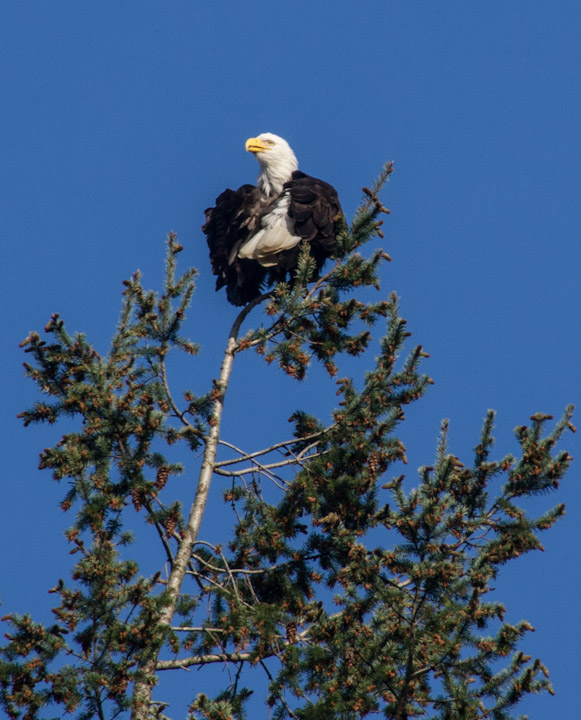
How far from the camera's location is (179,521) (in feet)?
24.6

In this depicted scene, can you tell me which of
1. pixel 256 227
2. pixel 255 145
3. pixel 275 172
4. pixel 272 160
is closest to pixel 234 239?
pixel 256 227

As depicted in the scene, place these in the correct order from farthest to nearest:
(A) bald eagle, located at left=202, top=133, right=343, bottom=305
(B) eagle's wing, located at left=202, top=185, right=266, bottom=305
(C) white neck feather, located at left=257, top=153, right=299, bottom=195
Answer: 1. (C) white neck feather, located at left=257, top=153, right=299, bottom=195
2. (B) eagle's wing, located at left=202, top=185, right=266, bottom=305
3. (A) bald eagle, located at left=202, top=133, right=343, bottom=305

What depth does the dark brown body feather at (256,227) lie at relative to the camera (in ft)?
31.1

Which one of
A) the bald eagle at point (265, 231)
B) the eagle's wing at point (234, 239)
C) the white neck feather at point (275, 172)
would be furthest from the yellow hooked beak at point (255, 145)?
the eagle's wing at point (234, 239)

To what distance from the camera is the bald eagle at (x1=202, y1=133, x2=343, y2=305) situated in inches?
373

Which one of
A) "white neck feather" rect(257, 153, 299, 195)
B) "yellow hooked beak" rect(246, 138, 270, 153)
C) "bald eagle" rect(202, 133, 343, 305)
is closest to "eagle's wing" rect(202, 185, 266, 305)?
"bald eagle" rect(202, 133, 343, 305)

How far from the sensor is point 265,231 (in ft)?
31.7

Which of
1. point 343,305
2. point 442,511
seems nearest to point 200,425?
point 343,305

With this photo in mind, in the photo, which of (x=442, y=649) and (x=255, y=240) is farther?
(x=255, y=240)

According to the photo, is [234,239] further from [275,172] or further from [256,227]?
[275,172]

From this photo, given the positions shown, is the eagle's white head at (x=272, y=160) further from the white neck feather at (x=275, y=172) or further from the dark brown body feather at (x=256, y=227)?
the dark brown body feather at (x=256, y=227)

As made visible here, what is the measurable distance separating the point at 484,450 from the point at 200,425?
211 cm

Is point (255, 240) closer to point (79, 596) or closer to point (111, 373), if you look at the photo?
point (111, 373)

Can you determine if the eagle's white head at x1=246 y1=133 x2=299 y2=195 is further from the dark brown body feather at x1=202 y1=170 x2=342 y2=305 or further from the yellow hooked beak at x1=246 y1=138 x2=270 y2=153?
the dark brown body feather at x1=202 y1=170 x2=342 y2=305
